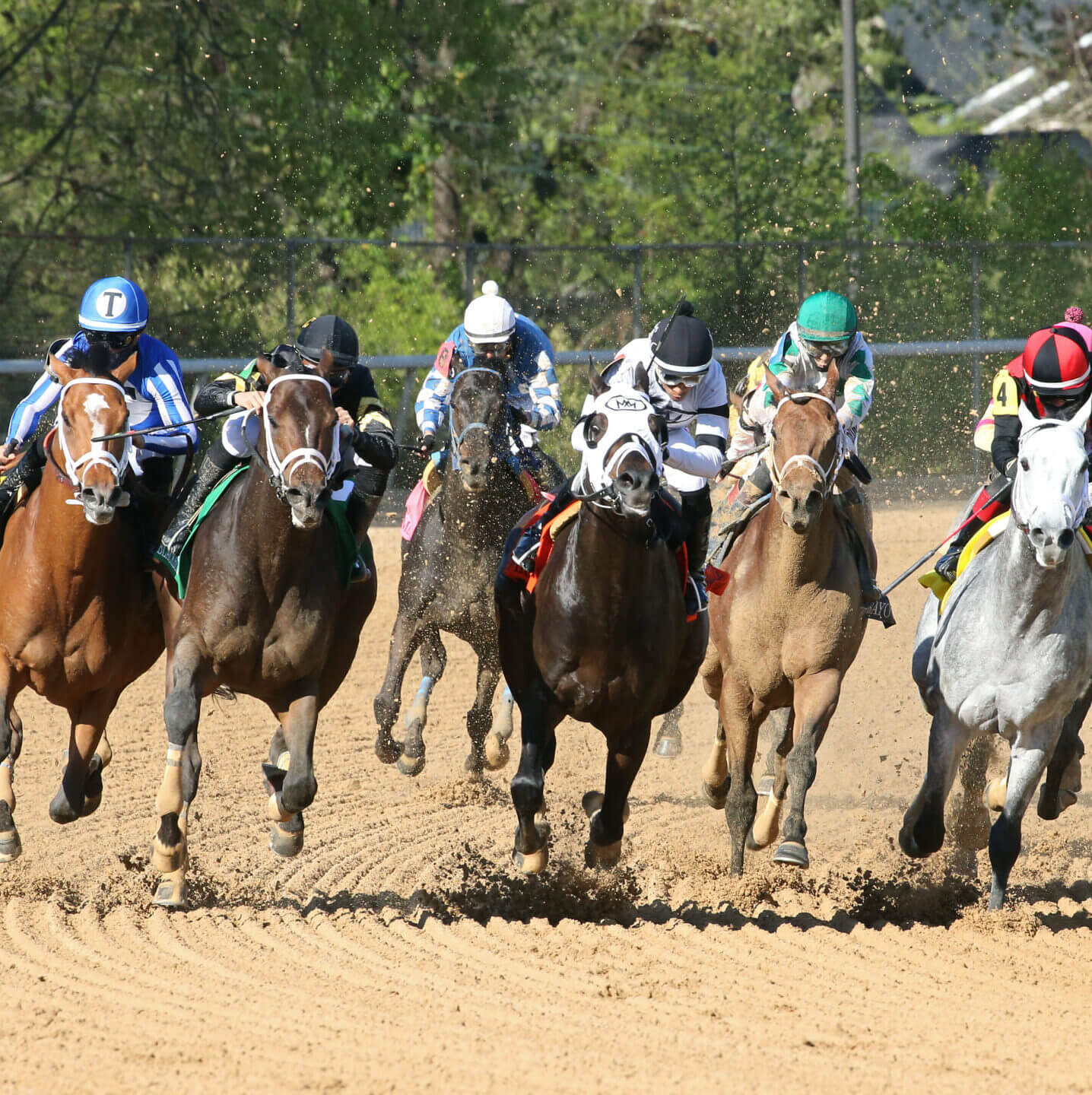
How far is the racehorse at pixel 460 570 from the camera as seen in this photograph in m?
8.37

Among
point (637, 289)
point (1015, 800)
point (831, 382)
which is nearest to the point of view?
point (1015, 800)

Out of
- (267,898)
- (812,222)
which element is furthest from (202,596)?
(812,222)

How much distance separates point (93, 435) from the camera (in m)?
6.80

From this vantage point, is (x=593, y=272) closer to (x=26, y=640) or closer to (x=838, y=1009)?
(x=26, y=640)

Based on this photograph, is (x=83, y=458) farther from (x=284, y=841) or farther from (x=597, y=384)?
(x=597, y=384)

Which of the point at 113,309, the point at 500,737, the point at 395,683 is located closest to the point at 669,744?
the point at 500,737

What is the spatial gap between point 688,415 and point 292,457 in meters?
1.81

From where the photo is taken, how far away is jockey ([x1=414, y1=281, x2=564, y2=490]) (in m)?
8.70

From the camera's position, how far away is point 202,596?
6.89 m

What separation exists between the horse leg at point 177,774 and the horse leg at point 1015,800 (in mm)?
3311

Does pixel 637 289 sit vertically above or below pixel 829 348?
above

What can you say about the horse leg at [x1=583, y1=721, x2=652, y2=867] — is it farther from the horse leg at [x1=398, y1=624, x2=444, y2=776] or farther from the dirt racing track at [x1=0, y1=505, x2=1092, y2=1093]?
the horse leg at [x1=398, y1=624, x2=444, y2=776]

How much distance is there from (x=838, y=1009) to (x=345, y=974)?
5.71ft

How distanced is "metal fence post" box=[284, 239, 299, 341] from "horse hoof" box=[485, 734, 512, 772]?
9.18 meters
